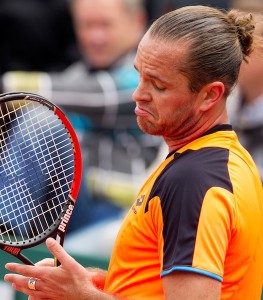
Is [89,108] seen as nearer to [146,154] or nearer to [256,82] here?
[146,154]

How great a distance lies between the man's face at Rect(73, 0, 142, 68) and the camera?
6734 millimetres

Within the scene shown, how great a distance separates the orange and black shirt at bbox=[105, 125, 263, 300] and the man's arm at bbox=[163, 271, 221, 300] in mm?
19

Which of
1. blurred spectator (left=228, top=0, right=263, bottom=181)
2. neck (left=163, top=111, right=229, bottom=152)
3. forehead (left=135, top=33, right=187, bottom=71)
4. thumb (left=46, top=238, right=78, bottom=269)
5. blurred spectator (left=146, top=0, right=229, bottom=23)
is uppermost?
forehead (left=135, top=33, right=187, bottom=71)

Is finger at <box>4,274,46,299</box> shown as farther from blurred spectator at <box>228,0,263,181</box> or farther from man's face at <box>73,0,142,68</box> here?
man's face at <box>73,0,142,68</box>

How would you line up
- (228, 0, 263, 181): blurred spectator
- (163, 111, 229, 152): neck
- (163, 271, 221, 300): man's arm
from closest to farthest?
(163, 271, 221, 300): man's arm → (163, 111, 229, 152): neck → (228, 0, 263, 181): blurred spectator

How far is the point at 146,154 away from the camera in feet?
20.9

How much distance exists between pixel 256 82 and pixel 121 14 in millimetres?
1210

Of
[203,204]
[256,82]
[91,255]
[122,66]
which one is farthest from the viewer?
[122,66]

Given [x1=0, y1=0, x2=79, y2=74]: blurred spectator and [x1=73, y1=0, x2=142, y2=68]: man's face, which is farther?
[x1=0, y1=0, x2=79, y2=74]: blurred spectator

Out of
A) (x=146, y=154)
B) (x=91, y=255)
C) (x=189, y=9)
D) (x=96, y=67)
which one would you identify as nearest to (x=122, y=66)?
(x=96, y=67)

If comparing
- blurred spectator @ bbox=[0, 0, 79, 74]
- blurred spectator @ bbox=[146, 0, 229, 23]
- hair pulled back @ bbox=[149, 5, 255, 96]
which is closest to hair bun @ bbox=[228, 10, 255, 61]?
hair pulled back @ bbox=[149, 5, 255, 96]

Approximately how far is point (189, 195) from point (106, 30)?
14.0 ft

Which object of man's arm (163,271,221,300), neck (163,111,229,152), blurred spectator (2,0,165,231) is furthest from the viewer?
blurred spectator (2,0,165,231)

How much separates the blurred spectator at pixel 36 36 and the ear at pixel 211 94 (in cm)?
491
